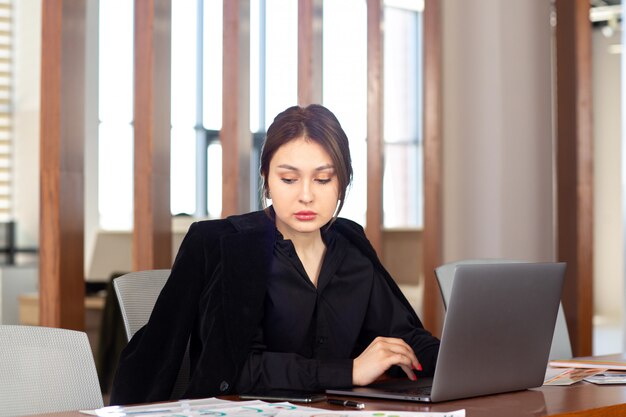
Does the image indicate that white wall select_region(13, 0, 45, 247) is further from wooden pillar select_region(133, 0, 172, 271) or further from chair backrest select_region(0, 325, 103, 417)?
chair backrest select_region(0, 325, 103, 417)

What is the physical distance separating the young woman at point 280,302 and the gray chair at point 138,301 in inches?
1.6

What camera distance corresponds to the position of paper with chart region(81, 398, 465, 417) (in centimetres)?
146

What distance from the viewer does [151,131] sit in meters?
3.83

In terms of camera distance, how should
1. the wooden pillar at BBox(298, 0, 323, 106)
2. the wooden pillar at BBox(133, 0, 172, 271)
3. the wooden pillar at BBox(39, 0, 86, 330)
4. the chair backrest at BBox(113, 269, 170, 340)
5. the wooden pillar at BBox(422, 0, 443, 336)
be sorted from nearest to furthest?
1. the chair backrest at BBox(113, 269, 170, 340)
2. the wooden pillar at BBox(39, 0, 86, 330)
3. the wooden pillar at BBox(133, 0, 172, 271)
4. the wooden pillar at BBox(298, 0, 323, 106)
5. the wooden pillar at BBox(422, 0, 443, 336)

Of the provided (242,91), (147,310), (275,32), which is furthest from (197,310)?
(275,32)

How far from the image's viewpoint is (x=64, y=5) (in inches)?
139

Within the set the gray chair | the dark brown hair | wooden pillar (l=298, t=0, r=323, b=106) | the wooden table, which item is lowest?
the wooden table

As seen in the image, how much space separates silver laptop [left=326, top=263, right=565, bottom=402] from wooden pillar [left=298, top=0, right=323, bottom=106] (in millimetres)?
2784

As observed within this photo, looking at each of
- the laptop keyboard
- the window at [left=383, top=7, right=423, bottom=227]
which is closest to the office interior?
the laptop keyboard

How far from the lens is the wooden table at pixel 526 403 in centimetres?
157

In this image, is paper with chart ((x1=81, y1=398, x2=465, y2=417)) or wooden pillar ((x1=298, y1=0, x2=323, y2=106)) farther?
wooden pillar ((x1=298, y1=0, x2=323, y2=106))

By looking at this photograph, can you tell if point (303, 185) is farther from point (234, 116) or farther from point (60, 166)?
point (234, 116)

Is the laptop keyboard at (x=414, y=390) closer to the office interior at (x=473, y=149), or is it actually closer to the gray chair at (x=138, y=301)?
the gray chair at (x=138, y=301)

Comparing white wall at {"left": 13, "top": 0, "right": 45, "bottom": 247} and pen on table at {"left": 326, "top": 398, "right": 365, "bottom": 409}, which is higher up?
white wall at {"left": 13, "top": 0, "right": 45, "bottom": 247}
